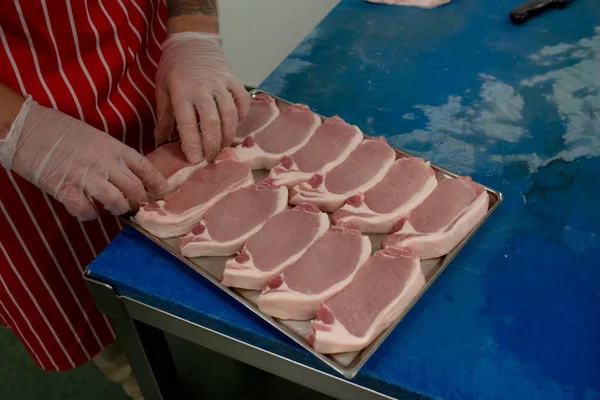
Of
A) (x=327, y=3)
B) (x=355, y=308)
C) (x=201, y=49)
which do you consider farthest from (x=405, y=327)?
(x=327, y=3)

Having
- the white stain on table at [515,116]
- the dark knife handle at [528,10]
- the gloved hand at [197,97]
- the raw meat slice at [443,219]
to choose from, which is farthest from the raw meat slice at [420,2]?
the raw meat slice at [443,219]

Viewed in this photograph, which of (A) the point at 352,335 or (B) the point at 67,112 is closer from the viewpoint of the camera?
(A) the point at 352,335

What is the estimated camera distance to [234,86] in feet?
5.50

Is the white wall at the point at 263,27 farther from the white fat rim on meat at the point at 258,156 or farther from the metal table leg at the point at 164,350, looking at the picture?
the metal table leg at the point at 164,350

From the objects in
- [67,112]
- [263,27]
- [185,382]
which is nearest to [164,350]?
[185,382]

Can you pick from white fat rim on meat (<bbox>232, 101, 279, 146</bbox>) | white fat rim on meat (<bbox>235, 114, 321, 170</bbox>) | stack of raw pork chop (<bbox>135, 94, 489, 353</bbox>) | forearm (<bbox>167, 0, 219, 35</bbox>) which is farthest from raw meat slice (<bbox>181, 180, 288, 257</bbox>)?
forearm (<bbox>167, 0, 219, 35</bbox>)

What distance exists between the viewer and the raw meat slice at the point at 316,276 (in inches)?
50.7

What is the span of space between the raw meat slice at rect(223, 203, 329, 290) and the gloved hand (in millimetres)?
316

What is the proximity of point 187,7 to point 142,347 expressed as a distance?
3.44 ft

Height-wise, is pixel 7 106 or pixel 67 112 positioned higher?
pixel 7 106

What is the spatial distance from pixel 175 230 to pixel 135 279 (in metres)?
0.16

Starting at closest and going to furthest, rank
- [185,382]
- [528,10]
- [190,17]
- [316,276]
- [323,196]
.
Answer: [316,276] → [323,196] → [190,17] → [528,10] → [185,382]

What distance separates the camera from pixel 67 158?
1438mm

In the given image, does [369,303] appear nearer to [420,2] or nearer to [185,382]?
[185,382]
